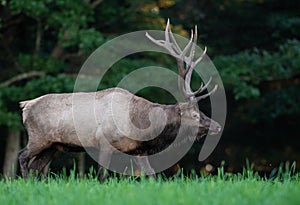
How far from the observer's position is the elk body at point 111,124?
8.04m

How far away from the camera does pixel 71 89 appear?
1317cm

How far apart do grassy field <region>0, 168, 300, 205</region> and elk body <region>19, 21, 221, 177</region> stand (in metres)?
1.94

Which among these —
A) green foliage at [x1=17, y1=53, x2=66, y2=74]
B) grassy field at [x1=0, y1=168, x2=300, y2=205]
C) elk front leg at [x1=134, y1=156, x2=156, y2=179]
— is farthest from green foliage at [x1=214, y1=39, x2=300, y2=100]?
grassy field at [x1=0, y1=168, x2=300, y2=205]

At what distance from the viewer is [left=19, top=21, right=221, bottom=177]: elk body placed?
804 cm

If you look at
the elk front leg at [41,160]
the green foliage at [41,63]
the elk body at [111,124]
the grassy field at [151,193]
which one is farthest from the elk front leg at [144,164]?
the green foliage at [41,63]

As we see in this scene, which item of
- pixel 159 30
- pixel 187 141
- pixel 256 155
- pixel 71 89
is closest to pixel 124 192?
pixel 187 141

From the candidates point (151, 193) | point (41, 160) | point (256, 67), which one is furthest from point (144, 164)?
point (256, 67)

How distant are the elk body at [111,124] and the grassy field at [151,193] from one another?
194cm

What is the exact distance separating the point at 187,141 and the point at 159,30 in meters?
6.36

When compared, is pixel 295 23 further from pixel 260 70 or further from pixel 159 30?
pixel 159 30

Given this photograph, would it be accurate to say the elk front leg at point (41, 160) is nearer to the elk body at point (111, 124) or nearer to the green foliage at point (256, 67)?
the elk body at point (111, 124)

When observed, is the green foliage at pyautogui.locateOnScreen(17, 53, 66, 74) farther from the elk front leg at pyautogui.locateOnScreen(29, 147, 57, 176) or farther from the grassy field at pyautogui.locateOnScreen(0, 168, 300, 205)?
the grassy field at pyautogui.locateOnScreen(0, 168, 300, 205)

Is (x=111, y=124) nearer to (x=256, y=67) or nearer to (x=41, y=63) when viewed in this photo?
(x=41, y=63)

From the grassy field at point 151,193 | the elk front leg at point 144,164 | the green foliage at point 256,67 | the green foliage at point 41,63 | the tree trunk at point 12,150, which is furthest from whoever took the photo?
the tree trunk at point 12,150
